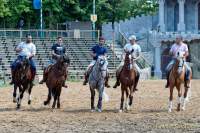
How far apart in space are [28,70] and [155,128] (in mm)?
7193

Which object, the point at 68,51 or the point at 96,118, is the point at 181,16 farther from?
the point at 96,118

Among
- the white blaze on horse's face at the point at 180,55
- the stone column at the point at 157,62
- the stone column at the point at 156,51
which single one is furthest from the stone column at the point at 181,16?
the white blaze on horse's face at the point at 180,55

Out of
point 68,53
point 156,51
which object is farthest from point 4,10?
point 156,51

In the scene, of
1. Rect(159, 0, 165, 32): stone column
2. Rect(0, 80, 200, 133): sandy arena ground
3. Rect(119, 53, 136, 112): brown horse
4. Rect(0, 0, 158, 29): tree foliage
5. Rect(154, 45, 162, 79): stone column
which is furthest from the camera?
Rect(159, 0, 165, 32): stone column

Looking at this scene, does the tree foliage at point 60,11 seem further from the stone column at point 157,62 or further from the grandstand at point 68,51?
the stone column at point 157,62

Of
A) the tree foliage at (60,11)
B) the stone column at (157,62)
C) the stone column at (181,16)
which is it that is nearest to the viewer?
the stone column at (157,62)

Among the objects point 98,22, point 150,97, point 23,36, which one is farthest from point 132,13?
point 150,97

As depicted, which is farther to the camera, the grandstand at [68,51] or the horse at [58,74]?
the grandstand at [68,51]

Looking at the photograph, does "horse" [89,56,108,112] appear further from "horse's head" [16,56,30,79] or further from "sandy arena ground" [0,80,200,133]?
"horse's head" [16,56,30,79]

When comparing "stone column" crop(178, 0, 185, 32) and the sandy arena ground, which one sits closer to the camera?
the sandy arena ground

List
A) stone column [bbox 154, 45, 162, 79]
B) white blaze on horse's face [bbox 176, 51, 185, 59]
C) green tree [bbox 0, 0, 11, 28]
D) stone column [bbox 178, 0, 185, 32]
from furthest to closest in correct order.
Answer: stone column [bbox 178, 0, 185, 32]
green tree [bbox 0, 0, 11, 28]
stone column [bbox 154, 45, 162, 79]
white blaze on horse's face [bbox 176, 51, 185, 59]

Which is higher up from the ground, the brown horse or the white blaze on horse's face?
the white blaze on horse's face

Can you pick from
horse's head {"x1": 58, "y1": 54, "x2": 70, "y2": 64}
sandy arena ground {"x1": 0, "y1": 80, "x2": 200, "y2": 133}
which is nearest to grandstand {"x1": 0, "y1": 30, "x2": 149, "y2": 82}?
sandy arena ground {"x1": 0, "y1": 80, "x2": 200, "y2": 133}

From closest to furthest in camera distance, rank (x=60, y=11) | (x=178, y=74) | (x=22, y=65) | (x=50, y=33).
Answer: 1. (x=178, y=74)
2. (x=22, y=65)
3. (x=50, y=33)
4. (x=60, y=11)
